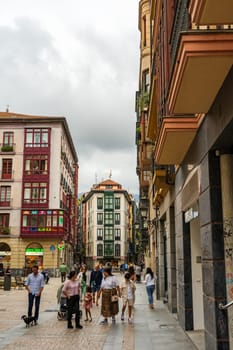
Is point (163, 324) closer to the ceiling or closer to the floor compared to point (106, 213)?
closer to the floor

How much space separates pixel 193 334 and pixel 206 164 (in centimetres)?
498

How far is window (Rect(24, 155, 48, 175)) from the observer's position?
57.2 metres

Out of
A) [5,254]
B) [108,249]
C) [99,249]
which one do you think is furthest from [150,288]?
[99,249]

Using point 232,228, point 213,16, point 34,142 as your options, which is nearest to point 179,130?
point 232,228

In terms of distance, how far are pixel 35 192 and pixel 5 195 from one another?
387cm

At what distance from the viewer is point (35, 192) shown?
186 feet

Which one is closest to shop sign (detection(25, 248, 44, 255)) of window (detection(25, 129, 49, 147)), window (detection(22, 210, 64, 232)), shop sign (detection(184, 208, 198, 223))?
window (detection(22, 210, 64, 232))

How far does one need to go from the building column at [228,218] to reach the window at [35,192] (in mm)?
49552

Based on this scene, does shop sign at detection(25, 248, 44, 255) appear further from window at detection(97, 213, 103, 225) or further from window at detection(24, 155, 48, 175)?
window at detection(97, 213, 103, 225)

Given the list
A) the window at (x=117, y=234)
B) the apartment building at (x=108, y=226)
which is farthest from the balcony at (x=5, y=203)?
the window at (x=117, y=234)

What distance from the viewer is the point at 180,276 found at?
1225 centimetres

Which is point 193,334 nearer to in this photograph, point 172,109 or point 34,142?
point 172,109

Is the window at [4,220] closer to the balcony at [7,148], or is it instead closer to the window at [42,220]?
the window at [42,220]

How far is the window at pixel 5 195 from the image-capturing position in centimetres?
5684
